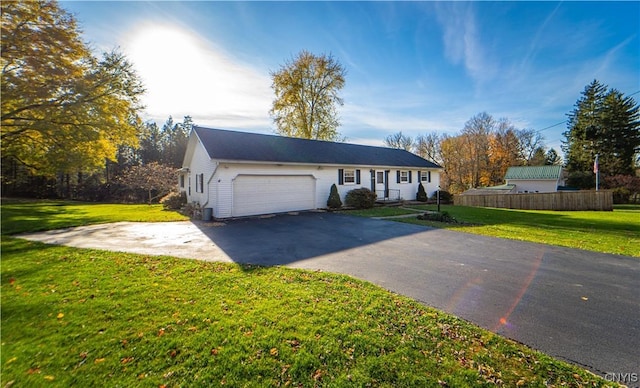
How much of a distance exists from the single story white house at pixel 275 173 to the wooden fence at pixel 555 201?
652 centimetres

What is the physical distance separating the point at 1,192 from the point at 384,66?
44370 mm

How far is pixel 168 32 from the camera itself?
27.6 ft

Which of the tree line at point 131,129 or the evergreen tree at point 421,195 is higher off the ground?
the tree line at point 131,129

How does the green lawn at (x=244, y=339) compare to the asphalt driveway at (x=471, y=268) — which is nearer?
the green lawn at (x=244, y=339)

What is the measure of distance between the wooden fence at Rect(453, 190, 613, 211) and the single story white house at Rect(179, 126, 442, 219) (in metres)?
6.52

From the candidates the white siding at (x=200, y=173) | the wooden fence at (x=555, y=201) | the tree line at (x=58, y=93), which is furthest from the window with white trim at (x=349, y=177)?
the tree line at (x=58, y=93)

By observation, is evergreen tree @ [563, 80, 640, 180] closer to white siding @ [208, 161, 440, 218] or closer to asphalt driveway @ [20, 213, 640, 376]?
white siding @ [208, 161, 440, 218]

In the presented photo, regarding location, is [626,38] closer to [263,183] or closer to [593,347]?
[593,347]

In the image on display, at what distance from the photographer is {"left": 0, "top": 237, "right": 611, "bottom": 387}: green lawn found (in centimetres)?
250

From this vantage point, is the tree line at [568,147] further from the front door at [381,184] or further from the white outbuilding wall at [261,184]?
the white outbuilding wall at [261,184]

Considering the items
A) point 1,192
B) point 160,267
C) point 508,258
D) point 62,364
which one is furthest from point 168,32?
point 1,192

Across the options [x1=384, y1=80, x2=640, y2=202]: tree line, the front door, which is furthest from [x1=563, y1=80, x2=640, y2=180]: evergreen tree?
the front door

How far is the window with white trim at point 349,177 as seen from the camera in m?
18.4

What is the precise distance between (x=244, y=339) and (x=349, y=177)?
1609cm
